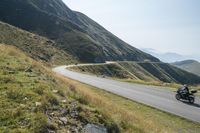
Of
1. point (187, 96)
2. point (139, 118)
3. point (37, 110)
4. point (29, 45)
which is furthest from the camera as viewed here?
point (29, 45)

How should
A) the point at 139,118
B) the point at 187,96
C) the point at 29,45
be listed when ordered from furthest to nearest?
1. the point at 29,45
2. the point at 187,96
3. the point at 139,118

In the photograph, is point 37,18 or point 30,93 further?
point 37,18

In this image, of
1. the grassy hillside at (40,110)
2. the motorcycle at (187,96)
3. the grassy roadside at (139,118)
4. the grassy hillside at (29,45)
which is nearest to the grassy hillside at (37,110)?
the grassy hillside at (40,110)

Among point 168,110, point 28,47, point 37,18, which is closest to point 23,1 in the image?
point 37,18

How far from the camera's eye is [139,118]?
14797 mm

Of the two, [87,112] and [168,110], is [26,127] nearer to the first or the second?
[87,112]

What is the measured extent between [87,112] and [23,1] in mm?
165408

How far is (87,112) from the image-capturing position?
9.93 metres

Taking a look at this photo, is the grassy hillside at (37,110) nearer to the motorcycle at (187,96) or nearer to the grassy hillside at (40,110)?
the grassy hillside at (40,110)

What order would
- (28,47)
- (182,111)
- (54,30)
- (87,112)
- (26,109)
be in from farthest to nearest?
(54,30), (28,47), (182,111), (87,112), (26,109)

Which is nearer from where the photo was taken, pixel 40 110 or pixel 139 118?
pixel 40 110

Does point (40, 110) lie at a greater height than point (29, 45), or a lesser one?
greater

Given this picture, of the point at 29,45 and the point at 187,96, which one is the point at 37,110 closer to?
the point at 187,96

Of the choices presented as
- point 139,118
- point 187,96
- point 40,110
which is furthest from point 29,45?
point 40,110
